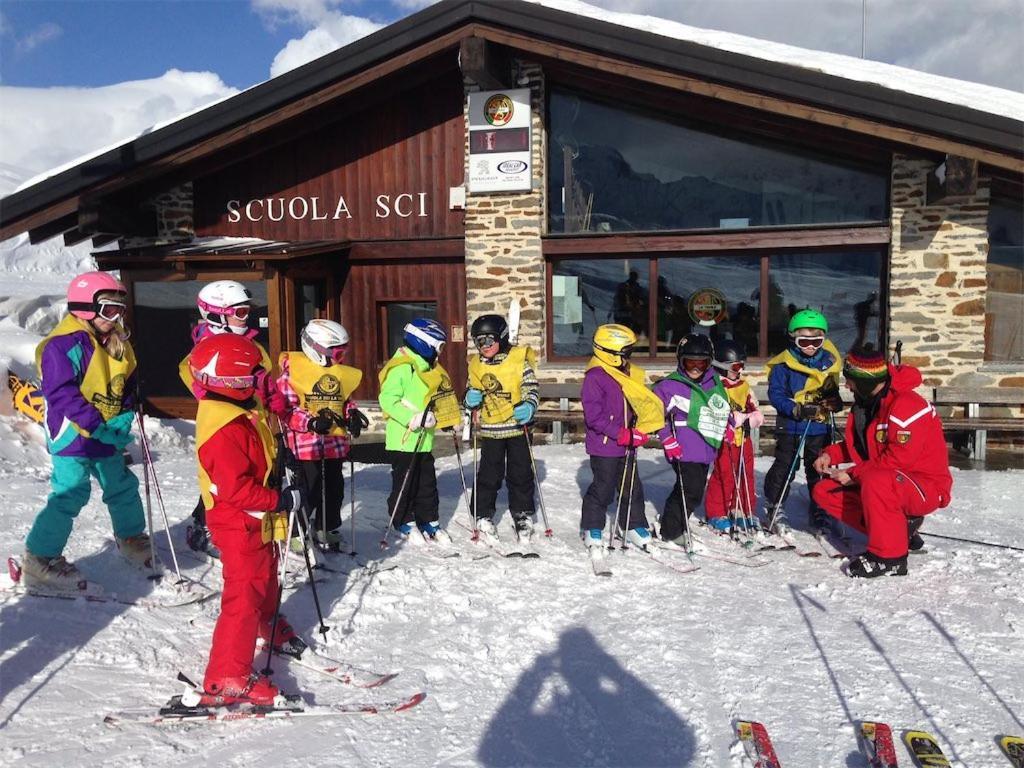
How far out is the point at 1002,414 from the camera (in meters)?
9.60

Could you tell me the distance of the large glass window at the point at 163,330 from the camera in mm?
11039

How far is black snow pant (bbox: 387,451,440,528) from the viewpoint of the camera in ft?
18.7

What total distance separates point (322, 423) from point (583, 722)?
252 cm

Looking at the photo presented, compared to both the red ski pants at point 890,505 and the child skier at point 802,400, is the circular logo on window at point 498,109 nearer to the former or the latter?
the child skier at point 802,400

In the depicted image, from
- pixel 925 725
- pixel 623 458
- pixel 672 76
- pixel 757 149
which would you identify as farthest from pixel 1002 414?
pixel 925 725

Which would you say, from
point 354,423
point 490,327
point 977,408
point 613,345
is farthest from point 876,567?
point 977,408

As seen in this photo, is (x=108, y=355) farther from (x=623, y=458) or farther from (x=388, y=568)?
(x=623, y=458)

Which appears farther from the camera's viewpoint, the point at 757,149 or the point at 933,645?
the point at 757,149

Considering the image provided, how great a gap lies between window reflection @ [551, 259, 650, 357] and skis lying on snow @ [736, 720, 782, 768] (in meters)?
7.81

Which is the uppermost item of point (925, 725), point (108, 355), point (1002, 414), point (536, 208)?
point (536, 208)

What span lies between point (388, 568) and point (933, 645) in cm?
327

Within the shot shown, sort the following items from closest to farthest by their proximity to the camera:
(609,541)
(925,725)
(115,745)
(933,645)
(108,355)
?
1. (115,745)
2. (925,725)
3. (933,645)
4. (108,355)
5. (609,541)

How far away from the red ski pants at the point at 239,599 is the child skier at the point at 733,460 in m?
3.78

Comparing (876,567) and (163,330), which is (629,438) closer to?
(876,567)
